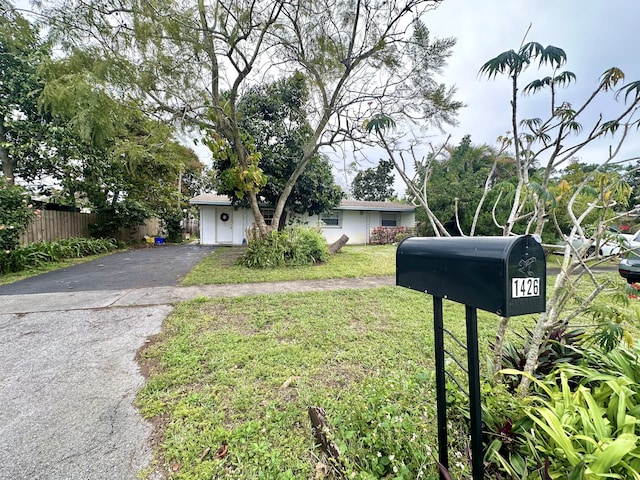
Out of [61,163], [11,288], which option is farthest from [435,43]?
[61,163]

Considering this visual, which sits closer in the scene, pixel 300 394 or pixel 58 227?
pixel 300 394

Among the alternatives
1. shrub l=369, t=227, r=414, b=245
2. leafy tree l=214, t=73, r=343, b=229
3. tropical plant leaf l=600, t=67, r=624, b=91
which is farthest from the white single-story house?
tropical plant leaf l=600, t=67, r=624, b=91

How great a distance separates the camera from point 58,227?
9.46m

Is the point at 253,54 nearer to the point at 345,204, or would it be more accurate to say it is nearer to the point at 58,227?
the point at 58,227

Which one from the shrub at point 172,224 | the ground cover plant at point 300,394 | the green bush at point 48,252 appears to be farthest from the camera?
the shrub at point 172,224

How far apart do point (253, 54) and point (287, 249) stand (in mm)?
4976

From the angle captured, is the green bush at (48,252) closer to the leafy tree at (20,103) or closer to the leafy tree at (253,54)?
the leafy tree at (20,103)

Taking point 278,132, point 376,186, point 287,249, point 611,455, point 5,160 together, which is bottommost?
point 611,455

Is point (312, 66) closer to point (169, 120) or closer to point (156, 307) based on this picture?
point (169, 120)

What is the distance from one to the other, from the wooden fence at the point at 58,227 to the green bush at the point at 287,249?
588 cm

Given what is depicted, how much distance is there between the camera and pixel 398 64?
706cm

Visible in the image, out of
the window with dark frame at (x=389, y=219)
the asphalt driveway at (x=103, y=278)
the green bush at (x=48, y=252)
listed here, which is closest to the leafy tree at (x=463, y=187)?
the window with dark frame at (x=389, y=219)

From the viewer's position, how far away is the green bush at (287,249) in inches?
299

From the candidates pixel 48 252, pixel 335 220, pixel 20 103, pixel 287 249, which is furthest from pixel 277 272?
pixel 20 103
